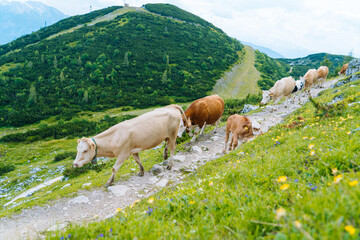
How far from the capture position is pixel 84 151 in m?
6.82

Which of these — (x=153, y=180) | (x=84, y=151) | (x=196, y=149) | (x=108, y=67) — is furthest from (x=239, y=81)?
(x=84, y=151)

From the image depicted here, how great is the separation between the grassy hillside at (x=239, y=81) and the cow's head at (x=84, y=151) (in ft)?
203

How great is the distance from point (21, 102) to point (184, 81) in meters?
51.7

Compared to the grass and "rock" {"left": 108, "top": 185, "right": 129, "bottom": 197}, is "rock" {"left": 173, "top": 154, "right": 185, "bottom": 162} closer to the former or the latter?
"rock" {"left": 108, "top": 185, "right": 129, "bottom": 197}

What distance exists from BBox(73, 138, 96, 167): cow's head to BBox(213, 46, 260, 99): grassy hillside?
6187 cm

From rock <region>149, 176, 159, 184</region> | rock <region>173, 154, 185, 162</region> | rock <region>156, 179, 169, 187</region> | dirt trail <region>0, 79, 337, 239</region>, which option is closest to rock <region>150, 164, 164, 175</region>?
dirt trail <region>0, 79, 337, 239</region>

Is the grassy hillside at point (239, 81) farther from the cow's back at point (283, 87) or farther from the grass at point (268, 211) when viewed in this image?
the grass at point (268, 211)

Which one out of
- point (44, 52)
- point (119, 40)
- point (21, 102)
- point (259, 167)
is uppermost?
point (119, 40)

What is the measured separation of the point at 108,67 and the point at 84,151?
74.8 metres

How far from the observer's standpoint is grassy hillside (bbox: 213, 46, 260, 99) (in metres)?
70.9

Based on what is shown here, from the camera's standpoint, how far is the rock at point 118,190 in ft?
23.2

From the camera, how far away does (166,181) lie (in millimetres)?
7930

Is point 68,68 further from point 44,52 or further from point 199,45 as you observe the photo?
point 199,45

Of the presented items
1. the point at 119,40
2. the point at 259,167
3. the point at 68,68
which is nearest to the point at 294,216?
the point at 259,167
